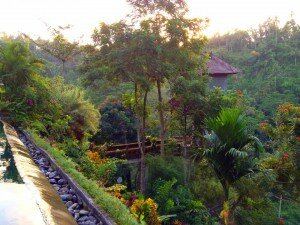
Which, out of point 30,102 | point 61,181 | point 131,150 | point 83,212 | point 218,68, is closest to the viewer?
point 83,212

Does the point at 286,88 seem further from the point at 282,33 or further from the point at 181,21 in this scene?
the point at 181,21

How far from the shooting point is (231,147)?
8391 mm

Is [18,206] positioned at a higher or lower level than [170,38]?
lower

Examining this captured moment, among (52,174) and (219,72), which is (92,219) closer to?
(52,174)

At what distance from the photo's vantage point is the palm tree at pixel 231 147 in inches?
326

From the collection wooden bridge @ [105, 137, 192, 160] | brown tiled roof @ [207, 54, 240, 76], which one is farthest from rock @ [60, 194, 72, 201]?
brown tiled roof @ [207, 54, 240, 76]

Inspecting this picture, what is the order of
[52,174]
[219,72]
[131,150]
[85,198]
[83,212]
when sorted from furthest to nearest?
[219,72]
[131,150]
[52,174]
[85,198]
[83,212]

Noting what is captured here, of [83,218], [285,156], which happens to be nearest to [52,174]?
[83,218]

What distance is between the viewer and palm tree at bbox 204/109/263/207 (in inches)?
326

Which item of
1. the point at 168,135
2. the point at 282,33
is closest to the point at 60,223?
the point at 168,135

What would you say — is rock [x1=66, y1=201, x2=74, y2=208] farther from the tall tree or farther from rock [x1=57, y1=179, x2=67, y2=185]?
the tall tree

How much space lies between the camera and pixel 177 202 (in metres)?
11.2

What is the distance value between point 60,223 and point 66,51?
714 inches

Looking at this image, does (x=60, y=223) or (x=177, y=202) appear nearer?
(x=60, y=223)
